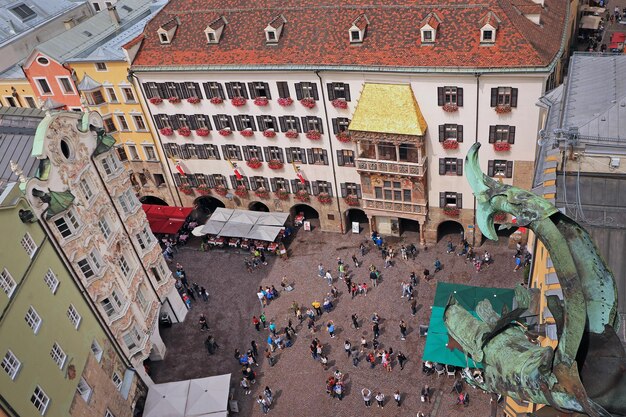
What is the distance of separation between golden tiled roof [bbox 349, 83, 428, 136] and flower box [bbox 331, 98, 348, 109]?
4.46ft

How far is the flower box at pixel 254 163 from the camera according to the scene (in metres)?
49.3

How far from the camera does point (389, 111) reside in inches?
1630

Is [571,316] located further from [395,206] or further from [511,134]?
[395,206]

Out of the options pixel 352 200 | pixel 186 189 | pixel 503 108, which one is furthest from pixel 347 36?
pixel 186 189

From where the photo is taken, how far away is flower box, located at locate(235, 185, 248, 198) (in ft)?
170

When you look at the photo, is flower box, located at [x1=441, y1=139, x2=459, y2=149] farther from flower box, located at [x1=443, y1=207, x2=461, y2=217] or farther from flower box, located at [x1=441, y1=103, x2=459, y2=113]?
flower box, located at [x1=443, y1=207, x2=461, y2=217]

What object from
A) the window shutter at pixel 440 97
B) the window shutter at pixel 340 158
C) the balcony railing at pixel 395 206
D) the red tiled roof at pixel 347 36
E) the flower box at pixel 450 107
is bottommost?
the balcony railing at pixel 395 206

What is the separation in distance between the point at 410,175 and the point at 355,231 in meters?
9.40

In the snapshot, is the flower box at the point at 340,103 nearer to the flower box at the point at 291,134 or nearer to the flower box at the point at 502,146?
the flower box at the point at 291,134

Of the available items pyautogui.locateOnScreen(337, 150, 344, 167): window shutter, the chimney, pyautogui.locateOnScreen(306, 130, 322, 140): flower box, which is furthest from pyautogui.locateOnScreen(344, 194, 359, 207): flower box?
the chimney

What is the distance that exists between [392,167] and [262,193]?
1324 cm

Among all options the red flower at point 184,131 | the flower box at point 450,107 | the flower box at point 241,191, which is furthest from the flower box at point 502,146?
the red flower at point 184,131

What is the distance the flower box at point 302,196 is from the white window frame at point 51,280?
24161 millimetres

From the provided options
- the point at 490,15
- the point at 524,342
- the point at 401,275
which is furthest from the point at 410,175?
the point at 524,342
